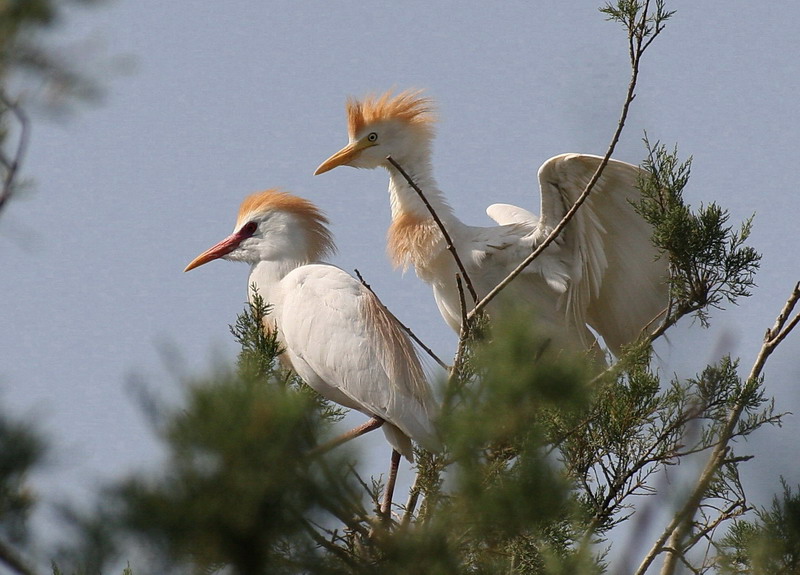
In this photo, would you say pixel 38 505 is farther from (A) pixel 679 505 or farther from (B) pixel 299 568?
(A) pixel 679 505

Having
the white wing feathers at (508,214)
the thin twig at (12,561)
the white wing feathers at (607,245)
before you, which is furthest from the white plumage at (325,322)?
the thin twig at (12,561)

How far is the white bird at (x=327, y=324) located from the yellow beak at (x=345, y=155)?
0.98m

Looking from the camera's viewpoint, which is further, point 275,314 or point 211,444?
point 275,314

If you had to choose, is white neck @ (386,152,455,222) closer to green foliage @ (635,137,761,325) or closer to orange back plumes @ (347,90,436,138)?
orange back plumes @ (347,90,436,138)

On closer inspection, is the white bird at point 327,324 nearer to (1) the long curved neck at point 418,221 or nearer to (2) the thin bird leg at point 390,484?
(2) the thin bird leg at point 390,484

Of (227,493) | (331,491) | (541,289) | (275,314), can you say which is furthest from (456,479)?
(541,289)

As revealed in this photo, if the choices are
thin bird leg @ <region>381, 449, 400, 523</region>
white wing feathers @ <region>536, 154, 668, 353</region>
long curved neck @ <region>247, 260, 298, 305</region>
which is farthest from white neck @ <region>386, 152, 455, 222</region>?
thin bird leg @ <region>381, 449, 400, 523</region>

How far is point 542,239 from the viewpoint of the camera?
18.6 feet

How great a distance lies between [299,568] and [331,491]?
157mm

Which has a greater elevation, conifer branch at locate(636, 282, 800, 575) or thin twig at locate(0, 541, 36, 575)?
conifer branch at locate(636, 282, 800, 575)

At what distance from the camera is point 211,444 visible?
1.73 m

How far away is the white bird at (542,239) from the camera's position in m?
5.40

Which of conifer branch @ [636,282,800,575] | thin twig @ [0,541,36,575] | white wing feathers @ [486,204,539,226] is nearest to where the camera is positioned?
thin twig @ [0,541,36,575]

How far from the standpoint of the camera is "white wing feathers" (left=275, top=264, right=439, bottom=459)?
14.7ft
